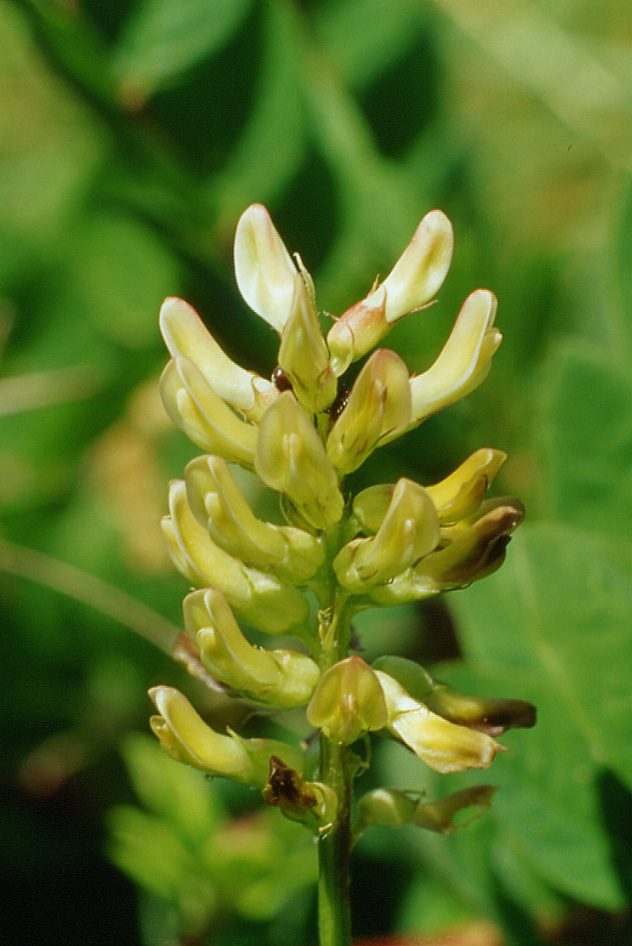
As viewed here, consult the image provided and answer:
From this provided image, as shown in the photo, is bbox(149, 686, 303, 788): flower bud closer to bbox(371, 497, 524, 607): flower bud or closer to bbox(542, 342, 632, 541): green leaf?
bbox(371, 497, 524, 607): flower bud

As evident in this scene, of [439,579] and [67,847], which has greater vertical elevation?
[439,579]

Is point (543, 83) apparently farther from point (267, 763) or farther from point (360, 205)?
point (267, 763)

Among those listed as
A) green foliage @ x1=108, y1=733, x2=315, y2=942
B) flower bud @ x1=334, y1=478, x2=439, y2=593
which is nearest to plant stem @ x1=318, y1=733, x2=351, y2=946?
flower bud @ x1=334, y1=478, x2=439, y2=593

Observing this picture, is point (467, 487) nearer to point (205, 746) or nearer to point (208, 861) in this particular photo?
point (205, 746)

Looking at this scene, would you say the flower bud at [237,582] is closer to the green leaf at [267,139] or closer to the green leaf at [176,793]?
the green leaf at [176,793]

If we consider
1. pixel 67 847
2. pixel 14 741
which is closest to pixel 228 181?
pixel 14 741

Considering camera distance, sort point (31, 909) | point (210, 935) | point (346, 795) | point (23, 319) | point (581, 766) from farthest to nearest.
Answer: point (23, 319)
point (31, 909)
point (210, 935)
point (581, 766)
point (346, 795)
